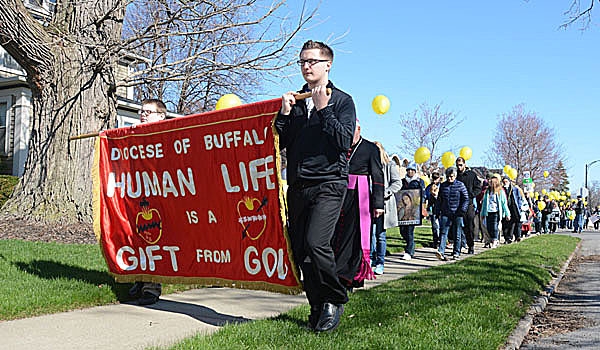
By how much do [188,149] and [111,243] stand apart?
1386 mm

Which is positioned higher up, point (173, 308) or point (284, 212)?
point (284, 212)

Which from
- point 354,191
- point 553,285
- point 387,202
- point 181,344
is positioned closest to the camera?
point 181,344

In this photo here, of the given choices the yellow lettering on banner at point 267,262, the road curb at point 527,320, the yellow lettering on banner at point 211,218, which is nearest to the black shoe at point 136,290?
the yellow lettering on banner at point 211,218

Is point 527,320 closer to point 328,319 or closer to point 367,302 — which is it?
point 367,302

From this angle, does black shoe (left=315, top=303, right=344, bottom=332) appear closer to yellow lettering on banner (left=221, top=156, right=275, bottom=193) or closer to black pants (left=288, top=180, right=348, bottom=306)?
black pants (left=288, top=180, right=348, bottom=306)

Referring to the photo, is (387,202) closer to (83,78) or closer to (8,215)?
(83,78)

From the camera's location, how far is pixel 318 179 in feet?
14.3

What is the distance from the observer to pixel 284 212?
15.3 ft

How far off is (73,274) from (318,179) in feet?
12.3

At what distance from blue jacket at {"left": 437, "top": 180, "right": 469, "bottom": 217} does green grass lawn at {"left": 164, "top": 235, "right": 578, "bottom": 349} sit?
108 inches

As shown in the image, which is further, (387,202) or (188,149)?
(387,202)

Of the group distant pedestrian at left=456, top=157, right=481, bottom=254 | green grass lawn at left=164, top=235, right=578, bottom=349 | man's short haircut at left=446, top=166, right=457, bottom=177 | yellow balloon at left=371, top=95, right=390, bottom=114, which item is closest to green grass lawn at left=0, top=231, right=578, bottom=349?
green grass lawn at left=164, top=235, right=578, bottom=349

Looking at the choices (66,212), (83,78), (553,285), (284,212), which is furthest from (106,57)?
(553,285)

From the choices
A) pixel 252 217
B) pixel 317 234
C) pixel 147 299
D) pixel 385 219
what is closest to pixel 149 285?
pixel 147 299
